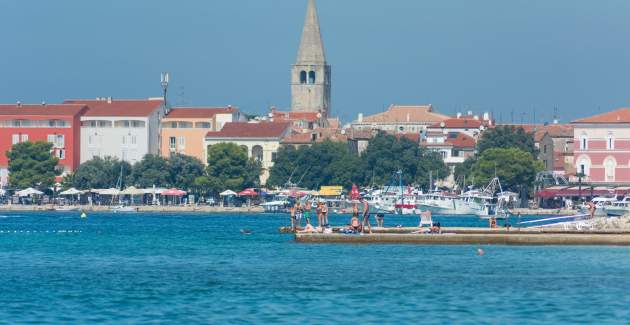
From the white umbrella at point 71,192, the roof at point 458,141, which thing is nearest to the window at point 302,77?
the roof at point 458,141

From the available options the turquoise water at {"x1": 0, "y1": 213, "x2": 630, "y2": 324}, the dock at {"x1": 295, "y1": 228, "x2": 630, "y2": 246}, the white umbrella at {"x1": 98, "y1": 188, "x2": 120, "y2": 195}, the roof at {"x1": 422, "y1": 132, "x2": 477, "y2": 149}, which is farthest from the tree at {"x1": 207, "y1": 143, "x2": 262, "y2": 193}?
the dock at {"x1": 295, "y1": 228, "x2": 630, "y2": 246}

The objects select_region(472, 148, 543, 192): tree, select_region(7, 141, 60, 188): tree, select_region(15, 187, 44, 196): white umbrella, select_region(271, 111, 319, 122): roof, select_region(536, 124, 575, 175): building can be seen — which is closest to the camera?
select_region(15, 187, 44, 196): white umbrella

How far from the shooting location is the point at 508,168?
13350cm

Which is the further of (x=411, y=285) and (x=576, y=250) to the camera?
(x=576, y=250)

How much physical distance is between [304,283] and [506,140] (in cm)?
9763

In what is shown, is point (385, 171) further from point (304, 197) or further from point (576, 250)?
point (576, 250)

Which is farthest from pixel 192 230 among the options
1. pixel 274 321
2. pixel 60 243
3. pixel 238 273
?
pixel 274 321

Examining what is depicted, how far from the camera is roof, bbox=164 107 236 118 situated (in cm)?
15150

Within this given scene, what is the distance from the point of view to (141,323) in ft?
124

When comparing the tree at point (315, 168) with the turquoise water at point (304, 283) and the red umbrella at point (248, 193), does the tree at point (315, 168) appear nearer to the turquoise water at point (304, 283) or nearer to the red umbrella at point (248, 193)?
the red umbrella at point (248, 193)

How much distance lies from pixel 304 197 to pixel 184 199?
1421 cm

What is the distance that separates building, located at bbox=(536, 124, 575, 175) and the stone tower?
1195 inches

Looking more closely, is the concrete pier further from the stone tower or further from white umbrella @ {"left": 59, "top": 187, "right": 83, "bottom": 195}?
the stone tower

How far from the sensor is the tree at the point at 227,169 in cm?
13338
